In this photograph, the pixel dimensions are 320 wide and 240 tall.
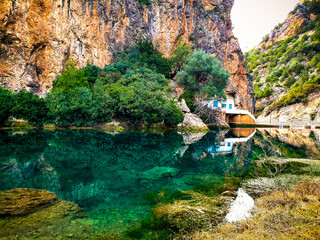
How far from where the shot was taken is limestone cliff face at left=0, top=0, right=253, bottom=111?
27.3 metres

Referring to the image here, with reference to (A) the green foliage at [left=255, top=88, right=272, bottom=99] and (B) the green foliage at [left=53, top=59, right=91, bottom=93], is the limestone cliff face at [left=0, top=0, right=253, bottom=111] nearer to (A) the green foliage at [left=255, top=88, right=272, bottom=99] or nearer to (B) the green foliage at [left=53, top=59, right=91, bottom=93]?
(B) the green foliage at [left=53, top=59, right=91, bottom=93]

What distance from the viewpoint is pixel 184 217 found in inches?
171

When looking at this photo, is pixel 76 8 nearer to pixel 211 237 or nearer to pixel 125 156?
pixel 125 156

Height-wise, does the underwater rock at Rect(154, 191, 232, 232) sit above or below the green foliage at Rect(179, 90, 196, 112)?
below

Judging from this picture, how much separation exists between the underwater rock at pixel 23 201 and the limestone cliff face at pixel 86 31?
27.5 m

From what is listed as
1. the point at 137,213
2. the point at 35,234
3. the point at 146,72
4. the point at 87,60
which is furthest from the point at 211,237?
the point at 87,60

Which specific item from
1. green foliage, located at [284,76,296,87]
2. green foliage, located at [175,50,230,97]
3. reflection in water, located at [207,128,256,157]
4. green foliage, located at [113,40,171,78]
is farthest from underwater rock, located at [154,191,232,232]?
green foliage, located at [284,76,296,87]

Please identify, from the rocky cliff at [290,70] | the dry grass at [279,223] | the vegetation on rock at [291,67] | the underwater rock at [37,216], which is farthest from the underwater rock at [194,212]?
the vegetation on rock at [291,67]

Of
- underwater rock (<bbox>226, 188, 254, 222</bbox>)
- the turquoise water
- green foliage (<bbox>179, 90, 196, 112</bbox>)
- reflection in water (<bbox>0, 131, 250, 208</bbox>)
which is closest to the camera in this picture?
underwater rock (<bbox>226, 188, 254, 222</bbox>)

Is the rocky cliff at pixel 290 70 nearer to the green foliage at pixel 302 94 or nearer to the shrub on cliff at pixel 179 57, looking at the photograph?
the green foliage at pixel 302 94

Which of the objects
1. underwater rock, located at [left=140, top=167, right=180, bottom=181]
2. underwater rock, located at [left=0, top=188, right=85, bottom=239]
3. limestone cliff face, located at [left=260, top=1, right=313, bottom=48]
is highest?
limestone cliff face, located at [left=260, top=1, right=313, bottom=48]

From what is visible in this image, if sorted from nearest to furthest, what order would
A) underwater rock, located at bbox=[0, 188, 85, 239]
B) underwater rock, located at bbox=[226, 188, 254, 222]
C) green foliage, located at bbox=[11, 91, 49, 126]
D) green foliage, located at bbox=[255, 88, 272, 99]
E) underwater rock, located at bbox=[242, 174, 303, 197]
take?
underwater rock, located at bbox=[0, 188, 85, 239] < underwater rock, located at bbox=[226, 188, 254, 222] < underwater rock, located at bbox=[242, 174, 303, 197] < green foliage, located at bbox=[11, 91, 49, 126] < green foliage, located at bbox=[255, 88, 272, 99]

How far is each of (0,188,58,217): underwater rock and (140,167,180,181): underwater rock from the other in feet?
10.8

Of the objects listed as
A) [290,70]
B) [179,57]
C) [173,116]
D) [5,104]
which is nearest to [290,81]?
[290,70]
